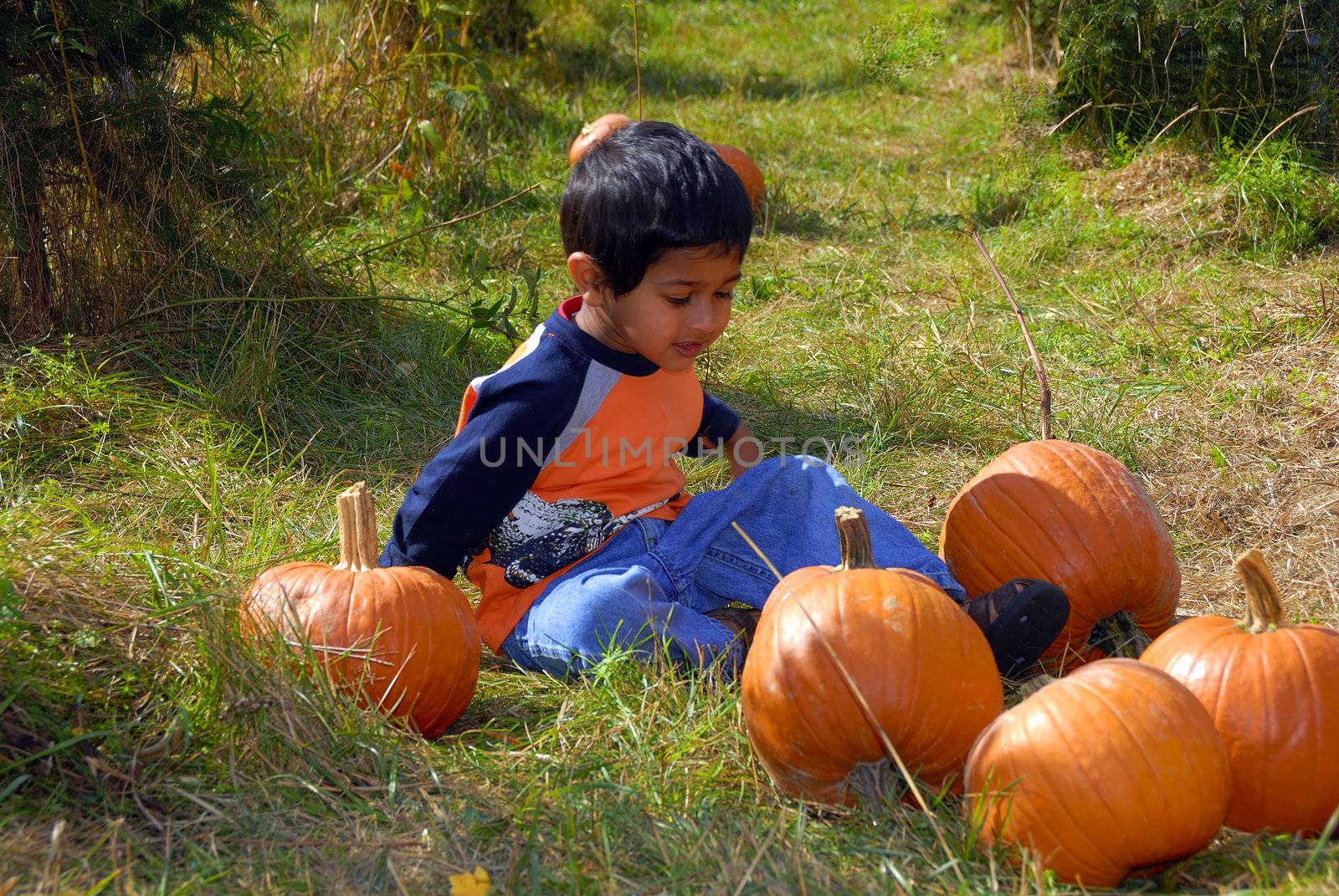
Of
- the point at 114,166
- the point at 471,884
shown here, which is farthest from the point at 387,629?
the point at 114,166

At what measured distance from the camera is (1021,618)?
2.38 m

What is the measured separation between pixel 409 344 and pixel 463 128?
2061 millimetres

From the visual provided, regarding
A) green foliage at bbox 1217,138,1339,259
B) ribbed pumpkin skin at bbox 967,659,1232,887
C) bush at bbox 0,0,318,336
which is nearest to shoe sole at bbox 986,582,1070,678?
ribbed pumpkin skin at bbox 967,659,1232,887

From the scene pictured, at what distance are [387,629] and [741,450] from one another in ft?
3.86

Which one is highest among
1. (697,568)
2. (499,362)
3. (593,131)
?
(593,131)

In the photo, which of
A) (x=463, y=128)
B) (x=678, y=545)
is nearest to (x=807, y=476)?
(x=678, y=545)

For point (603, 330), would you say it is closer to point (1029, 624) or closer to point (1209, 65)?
point (1029, 624)

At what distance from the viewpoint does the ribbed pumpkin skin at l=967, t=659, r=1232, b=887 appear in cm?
183

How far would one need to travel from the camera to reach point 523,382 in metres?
2.63

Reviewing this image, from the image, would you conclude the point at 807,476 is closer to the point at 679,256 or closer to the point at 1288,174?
the point at 679,256

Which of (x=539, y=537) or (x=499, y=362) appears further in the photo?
(x=499, y=362)

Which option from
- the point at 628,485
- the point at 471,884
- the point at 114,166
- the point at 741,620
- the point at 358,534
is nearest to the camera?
the point at 471,884

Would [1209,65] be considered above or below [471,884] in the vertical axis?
above

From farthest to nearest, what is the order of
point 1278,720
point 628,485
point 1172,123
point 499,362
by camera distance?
1. point 1172,123
2. point 499,362
3. point 628,485
4. point 1278,720
